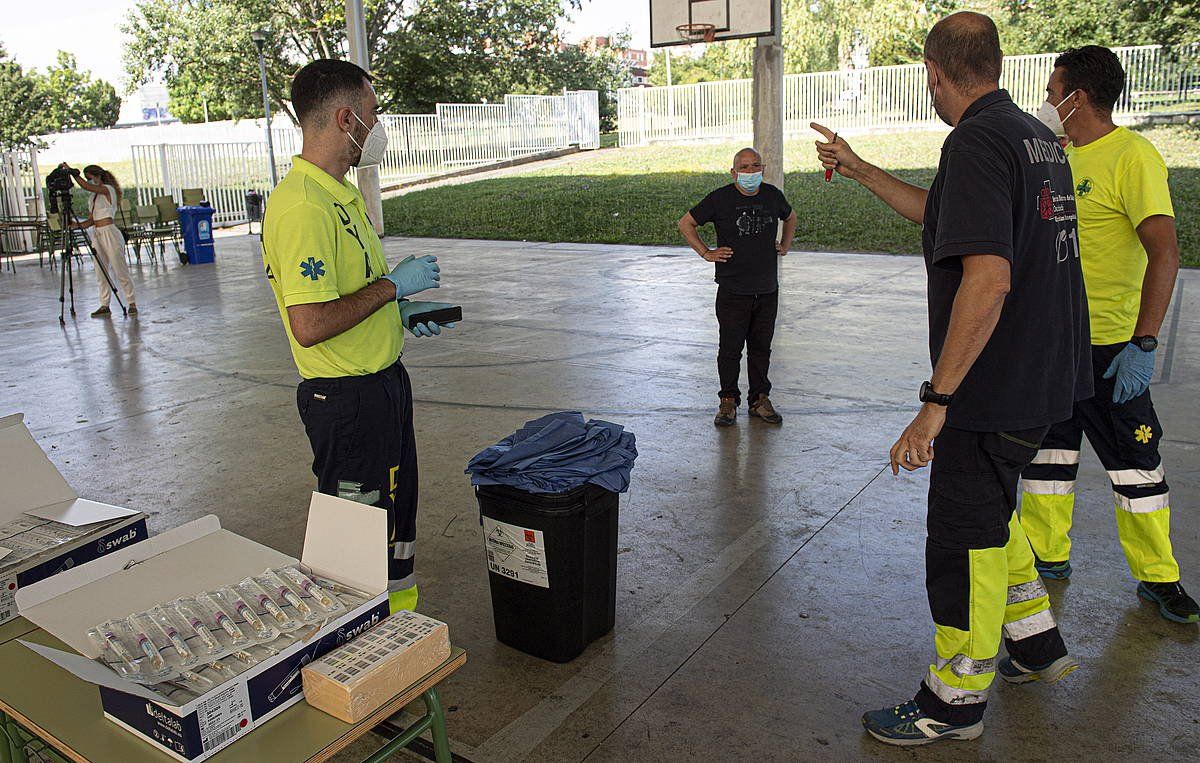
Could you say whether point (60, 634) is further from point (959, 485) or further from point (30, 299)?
point (30, 299)

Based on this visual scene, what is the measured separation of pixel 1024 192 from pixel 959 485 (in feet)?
2.76

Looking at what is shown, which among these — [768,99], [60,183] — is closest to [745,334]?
[60,183]

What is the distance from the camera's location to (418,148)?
2700 cm

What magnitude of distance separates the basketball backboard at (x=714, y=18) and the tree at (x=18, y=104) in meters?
40.3

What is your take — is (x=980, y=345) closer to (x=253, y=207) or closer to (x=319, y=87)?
(x=319, y=87)

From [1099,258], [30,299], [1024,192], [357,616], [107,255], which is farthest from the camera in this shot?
[30,299]

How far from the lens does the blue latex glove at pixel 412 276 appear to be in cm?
290

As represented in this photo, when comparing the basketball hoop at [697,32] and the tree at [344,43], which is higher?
the tree at [344,43]

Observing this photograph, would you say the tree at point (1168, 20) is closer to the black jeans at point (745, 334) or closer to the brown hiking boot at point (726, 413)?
the black jeans at point (745, 334)

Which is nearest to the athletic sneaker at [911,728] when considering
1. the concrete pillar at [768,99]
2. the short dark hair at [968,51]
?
the short dark hair at [968,51]

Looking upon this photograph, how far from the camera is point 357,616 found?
2117 millimetres

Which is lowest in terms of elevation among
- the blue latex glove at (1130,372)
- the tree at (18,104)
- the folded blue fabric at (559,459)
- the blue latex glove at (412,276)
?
the folded blue fabric at (559,459)

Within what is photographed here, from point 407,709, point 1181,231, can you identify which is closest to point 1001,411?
point 407,709

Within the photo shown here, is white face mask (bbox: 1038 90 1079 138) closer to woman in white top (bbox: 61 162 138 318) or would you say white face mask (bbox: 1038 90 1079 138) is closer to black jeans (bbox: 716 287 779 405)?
black jeans (bbox: 716 287 779 405)
